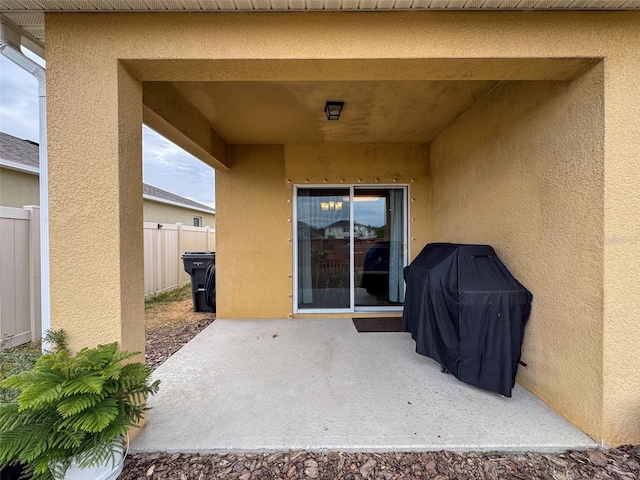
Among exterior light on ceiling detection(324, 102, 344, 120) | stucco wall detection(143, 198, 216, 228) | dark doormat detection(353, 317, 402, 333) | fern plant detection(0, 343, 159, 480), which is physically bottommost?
dark doormat detection(353, 317, 402, 333)

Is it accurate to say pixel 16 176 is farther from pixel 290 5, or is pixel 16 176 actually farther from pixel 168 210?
pixel 290 5

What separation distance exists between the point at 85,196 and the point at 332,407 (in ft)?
7.89

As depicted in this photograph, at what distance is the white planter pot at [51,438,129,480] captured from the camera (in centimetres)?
146

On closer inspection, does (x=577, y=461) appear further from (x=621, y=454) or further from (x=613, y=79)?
(x=613, y=79)

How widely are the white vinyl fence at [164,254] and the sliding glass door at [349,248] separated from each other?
13.4 ft

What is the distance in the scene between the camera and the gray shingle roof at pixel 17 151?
598 cm

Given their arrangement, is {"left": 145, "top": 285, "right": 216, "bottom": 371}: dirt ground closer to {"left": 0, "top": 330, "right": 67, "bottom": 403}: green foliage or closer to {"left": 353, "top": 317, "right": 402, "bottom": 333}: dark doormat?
{"left": 0, "top": 330, "right": 67, "bottom": 403}: green foliage

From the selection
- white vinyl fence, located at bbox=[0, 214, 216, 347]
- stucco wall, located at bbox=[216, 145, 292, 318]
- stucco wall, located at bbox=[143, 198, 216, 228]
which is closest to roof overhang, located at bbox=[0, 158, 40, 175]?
stucco wall, located at bbox=[143, 198, 216, 228]

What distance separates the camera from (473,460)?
1.75 metres

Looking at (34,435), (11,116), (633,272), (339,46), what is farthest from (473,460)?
(11,116)

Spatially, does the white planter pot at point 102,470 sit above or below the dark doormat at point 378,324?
above

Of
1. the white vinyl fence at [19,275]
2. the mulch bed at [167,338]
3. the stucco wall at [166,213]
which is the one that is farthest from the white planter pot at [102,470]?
the stucco wall at [166,213]

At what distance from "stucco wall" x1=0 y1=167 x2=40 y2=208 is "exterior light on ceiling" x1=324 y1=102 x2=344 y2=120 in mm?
7095

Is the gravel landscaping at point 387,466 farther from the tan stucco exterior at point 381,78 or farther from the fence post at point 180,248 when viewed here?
the fence post at point 180,248
